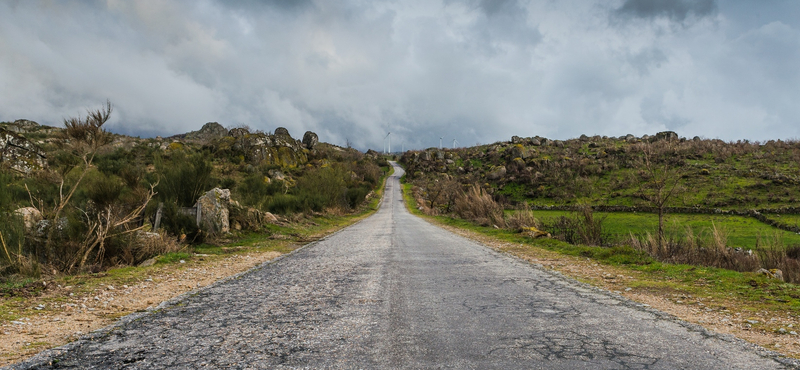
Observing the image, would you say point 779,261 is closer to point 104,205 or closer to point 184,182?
point 104,205

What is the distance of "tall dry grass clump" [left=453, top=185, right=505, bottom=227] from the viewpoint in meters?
22.2

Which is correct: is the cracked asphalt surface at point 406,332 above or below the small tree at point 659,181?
below

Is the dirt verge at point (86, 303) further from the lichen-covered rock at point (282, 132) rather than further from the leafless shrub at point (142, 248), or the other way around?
the lichen-covered rock at point (282, 132)

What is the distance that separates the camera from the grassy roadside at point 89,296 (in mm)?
3926

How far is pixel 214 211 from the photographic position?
45.8 feet

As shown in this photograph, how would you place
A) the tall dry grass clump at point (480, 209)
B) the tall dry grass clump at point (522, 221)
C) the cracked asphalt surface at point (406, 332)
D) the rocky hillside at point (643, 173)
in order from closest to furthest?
the cracked asphalt surface at point (406, 332)
the tall dry grass clump at point (522, 221)
the tall dry grass clump at point (480, 209)
the rocky hillside at point (643, 173)

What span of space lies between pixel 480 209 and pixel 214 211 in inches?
654

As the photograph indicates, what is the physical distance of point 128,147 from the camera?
46312 mm

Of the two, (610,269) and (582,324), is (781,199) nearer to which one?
(610,269)

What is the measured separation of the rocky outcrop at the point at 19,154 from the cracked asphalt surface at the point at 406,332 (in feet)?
63.7

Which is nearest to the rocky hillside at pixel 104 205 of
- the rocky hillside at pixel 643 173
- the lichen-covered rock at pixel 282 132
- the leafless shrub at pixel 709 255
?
the leafless shrub at pixel 709 255

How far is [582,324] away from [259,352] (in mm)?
3283

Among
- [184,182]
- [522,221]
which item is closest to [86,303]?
[184,182]

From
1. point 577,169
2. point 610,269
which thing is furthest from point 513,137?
point 610,269
